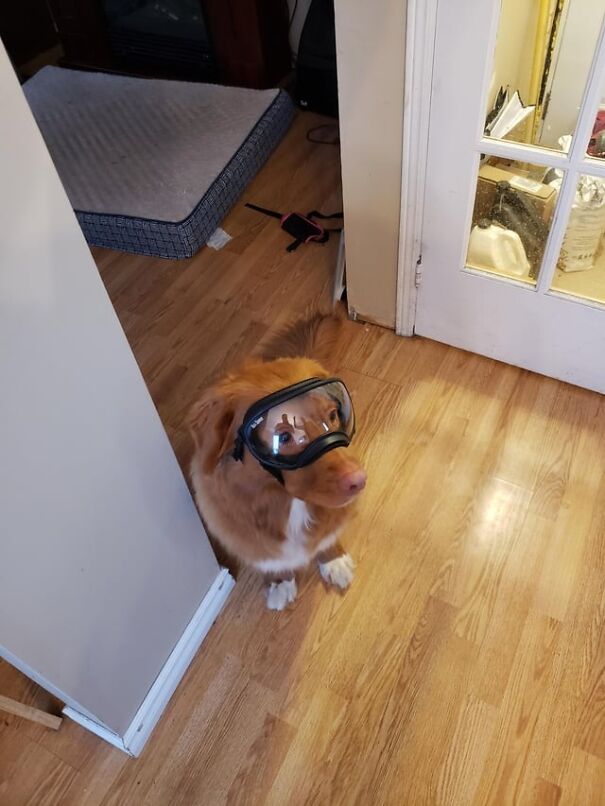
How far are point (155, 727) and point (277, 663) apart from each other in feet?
0.94

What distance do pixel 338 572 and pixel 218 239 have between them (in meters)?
1.39

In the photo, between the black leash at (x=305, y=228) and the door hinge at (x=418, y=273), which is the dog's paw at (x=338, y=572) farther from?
the black leash at (x=305, y=228)

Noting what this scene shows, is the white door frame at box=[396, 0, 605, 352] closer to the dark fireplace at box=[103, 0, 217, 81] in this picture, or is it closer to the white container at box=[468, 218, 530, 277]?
the white container at box=[468, 218, 530, 277]

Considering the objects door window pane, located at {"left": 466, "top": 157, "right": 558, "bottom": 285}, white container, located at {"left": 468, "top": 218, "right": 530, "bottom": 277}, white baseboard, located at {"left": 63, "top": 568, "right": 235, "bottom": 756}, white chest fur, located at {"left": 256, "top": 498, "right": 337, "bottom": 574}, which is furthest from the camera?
white container, located at {"left": 468, "top": 218, "right": 530, "bottom": 277}

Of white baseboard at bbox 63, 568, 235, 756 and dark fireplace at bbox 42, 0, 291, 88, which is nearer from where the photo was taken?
white baseboard at bbox 63, 568, 235, 756

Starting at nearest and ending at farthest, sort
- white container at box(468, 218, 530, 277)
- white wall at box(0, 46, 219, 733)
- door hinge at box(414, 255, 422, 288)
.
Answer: white wall at box(0, 46, 219, 733) < white container at box(468, 218, 530, 277) < door hinge at box(414, 255, 422, 288)

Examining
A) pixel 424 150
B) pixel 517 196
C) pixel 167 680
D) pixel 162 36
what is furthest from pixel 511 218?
pixel 162 36

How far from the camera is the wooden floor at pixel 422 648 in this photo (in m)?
1.22

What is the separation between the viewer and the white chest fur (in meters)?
1.13

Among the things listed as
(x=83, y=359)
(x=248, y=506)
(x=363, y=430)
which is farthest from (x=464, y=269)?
(x=83, y=359)

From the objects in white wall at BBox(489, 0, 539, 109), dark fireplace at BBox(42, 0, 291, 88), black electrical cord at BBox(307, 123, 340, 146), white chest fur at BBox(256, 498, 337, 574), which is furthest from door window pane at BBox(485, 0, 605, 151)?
dark fireplace at BBox(42, 0, 291, 88)

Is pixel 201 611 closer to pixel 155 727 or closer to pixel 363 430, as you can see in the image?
pixel 155 727

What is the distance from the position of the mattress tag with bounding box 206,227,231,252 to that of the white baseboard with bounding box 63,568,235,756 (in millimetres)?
1309

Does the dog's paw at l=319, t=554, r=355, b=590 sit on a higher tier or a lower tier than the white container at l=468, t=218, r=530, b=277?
lower
